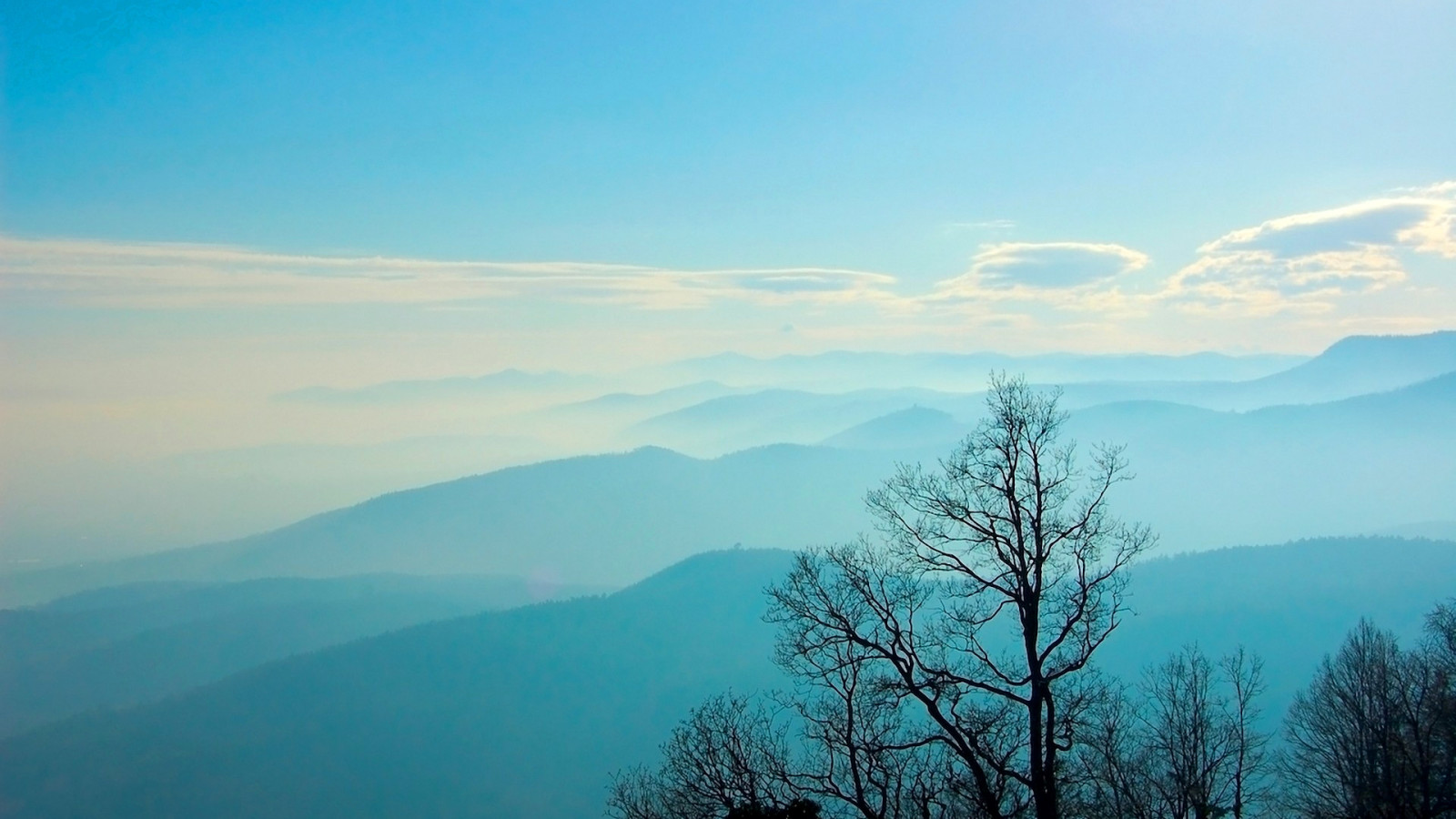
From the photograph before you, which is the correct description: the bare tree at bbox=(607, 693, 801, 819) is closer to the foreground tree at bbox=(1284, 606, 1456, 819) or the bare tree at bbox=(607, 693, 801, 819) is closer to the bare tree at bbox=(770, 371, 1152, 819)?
the bare tree at bbox=(770, 371, 1152, 819)

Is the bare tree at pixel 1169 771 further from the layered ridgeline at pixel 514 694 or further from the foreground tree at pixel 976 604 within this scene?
the layered ridgeline at pixel 514 694

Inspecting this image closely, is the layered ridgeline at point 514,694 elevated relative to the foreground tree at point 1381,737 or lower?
lower

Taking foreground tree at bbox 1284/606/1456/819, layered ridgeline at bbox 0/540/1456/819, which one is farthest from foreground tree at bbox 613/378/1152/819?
layered ridgeline at bbox 0/540/1456/819

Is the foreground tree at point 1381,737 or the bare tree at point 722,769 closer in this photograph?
the bare tree at point 722,769

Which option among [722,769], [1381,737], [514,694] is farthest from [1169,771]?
[514,694]

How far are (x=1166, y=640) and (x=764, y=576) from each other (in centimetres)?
6518

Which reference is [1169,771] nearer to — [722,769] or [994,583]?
[722,769]

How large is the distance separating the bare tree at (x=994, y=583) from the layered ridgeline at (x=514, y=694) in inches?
4433

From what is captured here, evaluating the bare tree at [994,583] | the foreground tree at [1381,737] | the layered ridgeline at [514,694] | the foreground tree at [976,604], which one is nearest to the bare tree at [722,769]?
the foreground tree at [976,604]

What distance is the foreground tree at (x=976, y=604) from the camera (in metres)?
8.82

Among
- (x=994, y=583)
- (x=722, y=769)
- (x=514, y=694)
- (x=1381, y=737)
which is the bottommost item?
(x=514, y=694)

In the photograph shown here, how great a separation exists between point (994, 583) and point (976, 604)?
1.25 feet

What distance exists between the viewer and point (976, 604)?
911cm

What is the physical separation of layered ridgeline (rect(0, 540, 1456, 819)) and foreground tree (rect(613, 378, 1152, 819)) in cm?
11222
